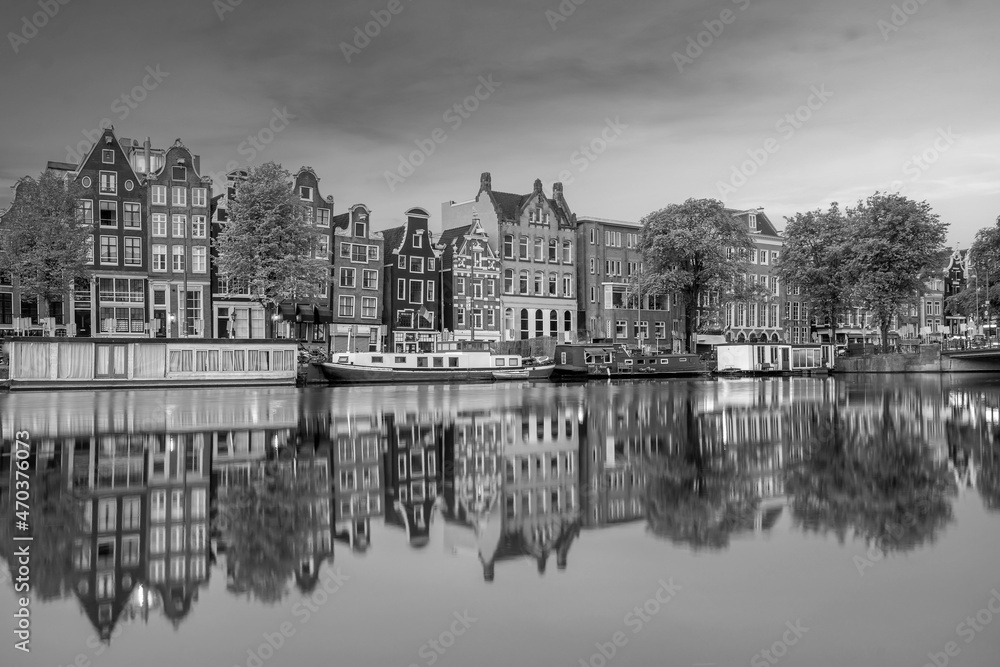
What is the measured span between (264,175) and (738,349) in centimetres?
4877

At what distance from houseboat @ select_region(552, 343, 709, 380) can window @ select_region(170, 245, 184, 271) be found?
33323 mm

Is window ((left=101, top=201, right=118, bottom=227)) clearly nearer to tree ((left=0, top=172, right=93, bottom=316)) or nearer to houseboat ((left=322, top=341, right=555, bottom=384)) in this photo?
tree ((left=0, top=172, right=93, bottom=316))

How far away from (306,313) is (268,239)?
53.7 ft

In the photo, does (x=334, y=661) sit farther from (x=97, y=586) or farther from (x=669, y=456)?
(x=669, y=456)

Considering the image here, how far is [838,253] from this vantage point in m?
86.6

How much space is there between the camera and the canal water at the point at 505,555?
6.78 meters

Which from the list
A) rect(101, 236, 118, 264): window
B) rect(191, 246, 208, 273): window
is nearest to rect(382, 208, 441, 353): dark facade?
rect(191, 246, 208, 273): window

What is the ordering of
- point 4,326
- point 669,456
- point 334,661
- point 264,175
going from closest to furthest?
point 334,661 → point 669,456 → point 264,175 → point 4,326

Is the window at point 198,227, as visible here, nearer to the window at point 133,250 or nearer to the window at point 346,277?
the window at point 133,250

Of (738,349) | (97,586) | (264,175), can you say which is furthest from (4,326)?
(97,586)

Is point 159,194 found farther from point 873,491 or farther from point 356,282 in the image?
point 873,491

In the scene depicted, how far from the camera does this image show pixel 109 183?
7306 cm
